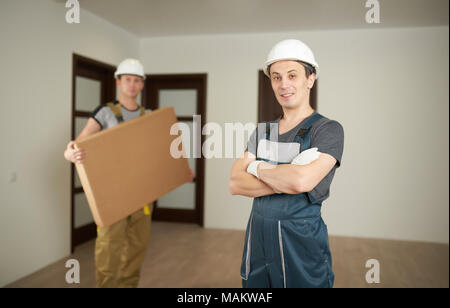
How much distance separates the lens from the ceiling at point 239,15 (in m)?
2.87

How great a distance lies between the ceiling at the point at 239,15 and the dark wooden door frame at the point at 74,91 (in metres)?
0.45

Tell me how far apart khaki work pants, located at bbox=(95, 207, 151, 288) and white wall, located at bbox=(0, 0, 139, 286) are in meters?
0.84

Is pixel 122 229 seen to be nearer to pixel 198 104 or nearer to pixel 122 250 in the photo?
pixel 122 250

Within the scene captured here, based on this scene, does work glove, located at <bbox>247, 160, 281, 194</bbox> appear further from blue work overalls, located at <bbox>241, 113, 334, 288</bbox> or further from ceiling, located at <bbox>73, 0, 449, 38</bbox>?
ceiling, located at <bbox>73, 0, 449, 38</bbox>

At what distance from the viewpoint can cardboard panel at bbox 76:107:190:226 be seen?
168 centimetres

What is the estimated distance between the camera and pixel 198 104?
4.39 meters

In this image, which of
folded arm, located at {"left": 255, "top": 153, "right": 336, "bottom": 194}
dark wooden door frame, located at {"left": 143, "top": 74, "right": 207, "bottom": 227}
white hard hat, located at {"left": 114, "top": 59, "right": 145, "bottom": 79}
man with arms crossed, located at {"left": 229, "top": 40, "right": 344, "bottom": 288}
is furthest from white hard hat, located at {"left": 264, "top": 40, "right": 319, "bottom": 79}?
dark wooden door frame, located at {"left": 143, "top": 74, "right": 207, "bottom": 227}

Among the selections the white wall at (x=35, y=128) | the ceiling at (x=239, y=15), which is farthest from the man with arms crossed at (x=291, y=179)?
the white wall at (x=35, y=128)

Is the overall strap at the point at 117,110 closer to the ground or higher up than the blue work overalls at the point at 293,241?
higher up

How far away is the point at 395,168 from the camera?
376 centimetres

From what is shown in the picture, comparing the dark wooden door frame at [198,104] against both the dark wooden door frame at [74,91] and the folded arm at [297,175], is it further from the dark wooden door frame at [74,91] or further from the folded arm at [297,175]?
the folded arm at [297,175]

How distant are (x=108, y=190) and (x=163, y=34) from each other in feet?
9.00

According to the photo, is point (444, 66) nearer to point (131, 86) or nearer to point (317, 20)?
point (317, 20)
